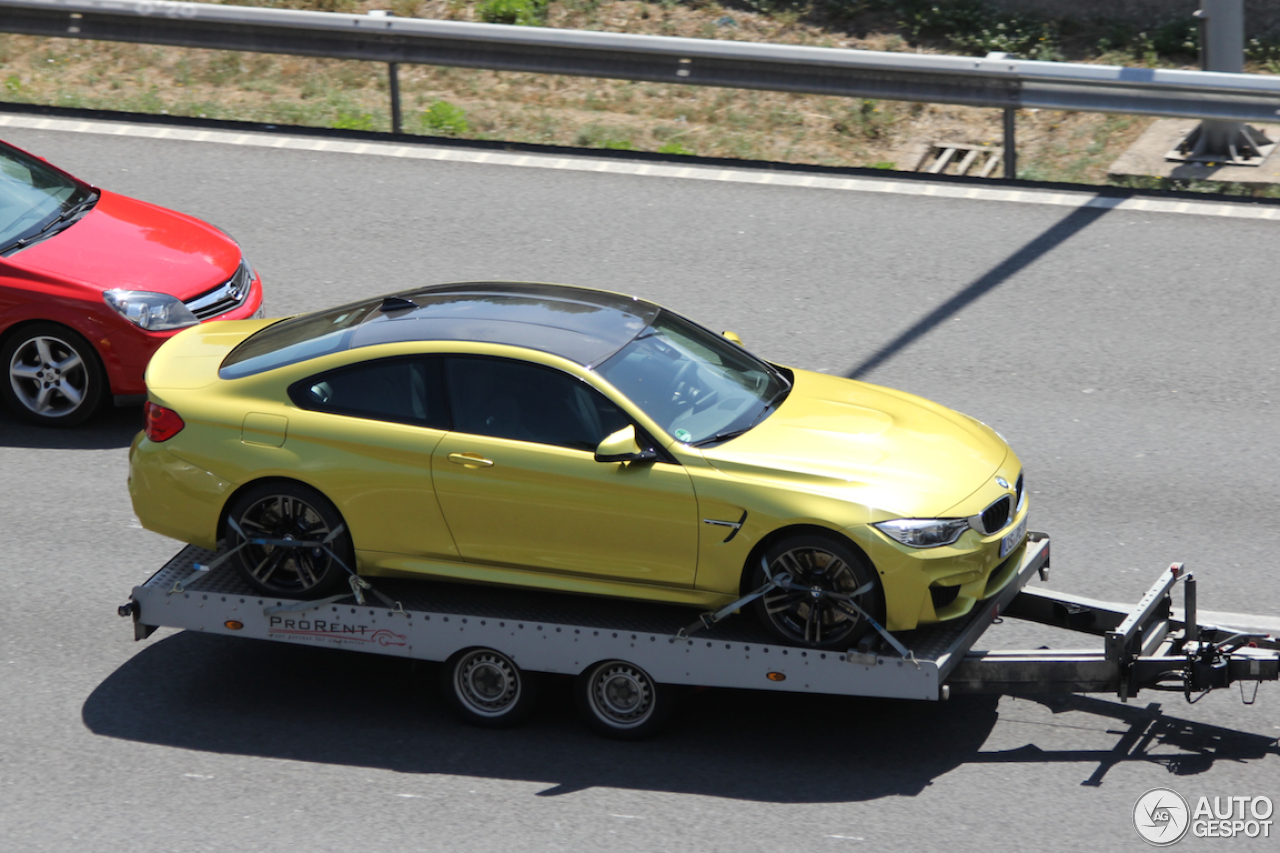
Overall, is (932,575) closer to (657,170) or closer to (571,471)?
(571,471)

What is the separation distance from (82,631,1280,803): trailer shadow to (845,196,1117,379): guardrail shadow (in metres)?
3.51

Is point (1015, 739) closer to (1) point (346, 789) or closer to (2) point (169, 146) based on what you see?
(1) point (346, 789)

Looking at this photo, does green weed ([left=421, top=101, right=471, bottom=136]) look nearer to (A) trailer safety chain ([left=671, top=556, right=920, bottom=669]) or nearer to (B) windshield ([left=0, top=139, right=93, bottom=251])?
(B) windshield ([left=0, top=139, right=93, bottom=251])

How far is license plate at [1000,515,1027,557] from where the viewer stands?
6863 millimetres

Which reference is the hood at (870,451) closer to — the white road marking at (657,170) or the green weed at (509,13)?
the white road marking at (657,170)

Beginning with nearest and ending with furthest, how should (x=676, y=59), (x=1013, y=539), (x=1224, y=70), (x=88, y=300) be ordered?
(x=1013, y=539), (x=88, y=300), (x=1224, y=70), (x=676, y=59)

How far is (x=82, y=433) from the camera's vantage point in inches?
389

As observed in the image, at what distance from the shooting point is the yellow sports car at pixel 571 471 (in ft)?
21.7

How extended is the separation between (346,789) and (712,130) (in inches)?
438

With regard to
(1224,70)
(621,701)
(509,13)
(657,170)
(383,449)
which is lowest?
(621,701)

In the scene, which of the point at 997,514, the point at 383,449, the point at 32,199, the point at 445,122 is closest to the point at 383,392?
the point at 383,449

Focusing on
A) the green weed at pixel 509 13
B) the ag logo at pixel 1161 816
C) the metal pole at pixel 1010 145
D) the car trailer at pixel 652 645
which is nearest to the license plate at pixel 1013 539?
the car trailer at pixel 652 645

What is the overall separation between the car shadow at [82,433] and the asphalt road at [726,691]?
3cm

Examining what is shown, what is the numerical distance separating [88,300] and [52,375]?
1.88 ft
